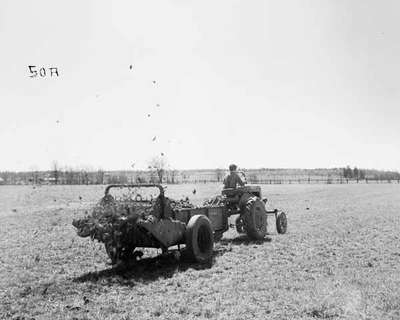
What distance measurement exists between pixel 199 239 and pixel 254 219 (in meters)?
3.22

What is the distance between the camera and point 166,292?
26.1ft

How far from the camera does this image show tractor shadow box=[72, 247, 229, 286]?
876 centimetres

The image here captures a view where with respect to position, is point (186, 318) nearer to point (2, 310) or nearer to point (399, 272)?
point (2, 310)

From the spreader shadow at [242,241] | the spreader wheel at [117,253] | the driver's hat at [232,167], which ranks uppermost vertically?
the driver's hat at [232,167]

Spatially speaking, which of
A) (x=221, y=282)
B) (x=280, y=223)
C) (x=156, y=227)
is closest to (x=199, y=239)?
(x=156, y=227)

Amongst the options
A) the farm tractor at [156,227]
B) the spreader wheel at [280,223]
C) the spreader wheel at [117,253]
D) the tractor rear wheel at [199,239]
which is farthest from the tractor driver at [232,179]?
the spreader wheel at [117,253]

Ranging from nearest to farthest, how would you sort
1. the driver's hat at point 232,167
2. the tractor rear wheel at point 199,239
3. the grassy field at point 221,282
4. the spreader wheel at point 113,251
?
the grassy field at point 221,282, the spreader wheel at point 113,251, the tractor rear wheel at point 199,239, the driver's hat at point 232,167

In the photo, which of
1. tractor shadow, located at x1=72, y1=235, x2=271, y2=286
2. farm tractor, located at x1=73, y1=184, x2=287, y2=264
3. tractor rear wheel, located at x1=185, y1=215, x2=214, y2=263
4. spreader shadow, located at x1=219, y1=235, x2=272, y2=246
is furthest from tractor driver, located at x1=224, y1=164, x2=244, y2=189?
tractor rear wheel, located at x1=185, y1=215, x2=214, y2=263

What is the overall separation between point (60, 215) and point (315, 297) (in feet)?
61.2

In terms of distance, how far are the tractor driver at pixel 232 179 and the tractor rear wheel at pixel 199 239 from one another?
135 inches

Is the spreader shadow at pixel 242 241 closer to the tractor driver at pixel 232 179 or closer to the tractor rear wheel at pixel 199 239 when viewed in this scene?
the tractor driver at pixel 232 179

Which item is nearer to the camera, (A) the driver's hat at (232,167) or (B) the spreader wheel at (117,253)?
(B) the spreader wheel at (117,253)

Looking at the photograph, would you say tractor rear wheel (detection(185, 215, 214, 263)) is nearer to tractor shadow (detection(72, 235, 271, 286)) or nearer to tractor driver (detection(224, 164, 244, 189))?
tractor shadow (detection(72, 235, 271, 286))

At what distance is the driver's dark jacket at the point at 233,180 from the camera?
45.9 feet
